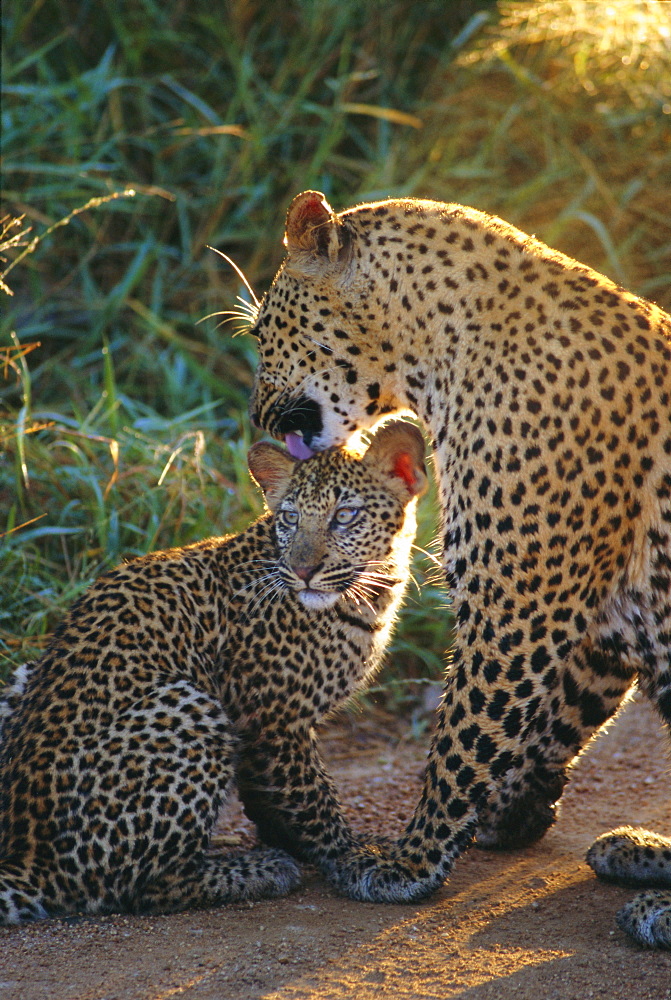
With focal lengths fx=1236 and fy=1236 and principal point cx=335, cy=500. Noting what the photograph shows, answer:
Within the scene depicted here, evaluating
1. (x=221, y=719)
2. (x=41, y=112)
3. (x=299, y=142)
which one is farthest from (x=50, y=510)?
(x=299, y=142)

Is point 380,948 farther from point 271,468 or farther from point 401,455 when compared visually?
point 271,468

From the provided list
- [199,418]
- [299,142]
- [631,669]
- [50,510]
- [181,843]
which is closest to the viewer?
[181,843]

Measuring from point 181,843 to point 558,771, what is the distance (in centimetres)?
163

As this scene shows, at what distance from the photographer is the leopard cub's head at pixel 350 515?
489 cm

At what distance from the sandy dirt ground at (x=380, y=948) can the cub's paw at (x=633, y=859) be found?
0.07m

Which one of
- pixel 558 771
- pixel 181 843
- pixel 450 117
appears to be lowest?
pixel 181 843

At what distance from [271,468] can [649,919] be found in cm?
236

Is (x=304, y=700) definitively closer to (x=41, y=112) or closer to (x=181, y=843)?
(x=181, y=843)

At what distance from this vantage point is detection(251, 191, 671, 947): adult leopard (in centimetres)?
441

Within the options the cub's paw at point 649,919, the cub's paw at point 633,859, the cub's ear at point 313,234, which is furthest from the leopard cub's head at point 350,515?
the cub's paw at point 649,919

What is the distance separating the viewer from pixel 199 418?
28.6 feet

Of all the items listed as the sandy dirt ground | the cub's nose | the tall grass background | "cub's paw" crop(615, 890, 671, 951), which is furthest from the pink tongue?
the tall grass background

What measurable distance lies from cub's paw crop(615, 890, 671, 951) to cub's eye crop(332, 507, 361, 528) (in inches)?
70.8

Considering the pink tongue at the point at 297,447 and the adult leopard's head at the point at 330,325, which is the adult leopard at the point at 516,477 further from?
the pink tongue at the point at 297,447
